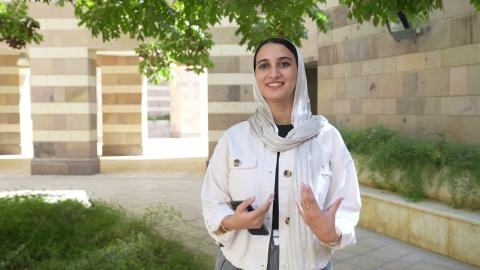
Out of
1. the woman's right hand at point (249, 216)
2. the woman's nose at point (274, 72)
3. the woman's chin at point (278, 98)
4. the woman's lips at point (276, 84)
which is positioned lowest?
the woman's right hand at point (249, 216)

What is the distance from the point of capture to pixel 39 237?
503 centimetres

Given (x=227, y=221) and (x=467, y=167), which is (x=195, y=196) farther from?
(x=227, y=221)

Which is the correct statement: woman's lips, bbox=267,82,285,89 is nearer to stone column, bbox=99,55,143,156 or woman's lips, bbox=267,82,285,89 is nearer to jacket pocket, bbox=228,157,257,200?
jacket pocket, bbox=228,157,257,200

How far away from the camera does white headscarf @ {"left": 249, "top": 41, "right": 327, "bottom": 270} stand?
194 centimetres

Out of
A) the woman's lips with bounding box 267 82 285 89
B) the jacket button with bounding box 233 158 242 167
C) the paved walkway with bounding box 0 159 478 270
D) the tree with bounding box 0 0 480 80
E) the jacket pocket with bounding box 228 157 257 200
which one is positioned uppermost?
the tree with bounding box 0 0 480 80

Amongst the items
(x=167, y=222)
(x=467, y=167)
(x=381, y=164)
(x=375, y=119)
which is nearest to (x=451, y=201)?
(x=467, y=167)

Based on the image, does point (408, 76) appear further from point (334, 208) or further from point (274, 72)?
point (334, 208)

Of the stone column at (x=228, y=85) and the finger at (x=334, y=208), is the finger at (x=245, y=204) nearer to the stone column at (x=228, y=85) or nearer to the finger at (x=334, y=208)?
the finger at (x=334, y=208)

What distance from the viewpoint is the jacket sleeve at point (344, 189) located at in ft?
A: 6.33

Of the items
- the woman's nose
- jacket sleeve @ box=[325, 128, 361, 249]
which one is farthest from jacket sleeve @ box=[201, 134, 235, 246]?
jacket sleeve @ box=[325, 128, 361, 249]

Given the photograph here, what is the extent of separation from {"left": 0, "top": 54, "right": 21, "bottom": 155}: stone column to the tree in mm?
11993

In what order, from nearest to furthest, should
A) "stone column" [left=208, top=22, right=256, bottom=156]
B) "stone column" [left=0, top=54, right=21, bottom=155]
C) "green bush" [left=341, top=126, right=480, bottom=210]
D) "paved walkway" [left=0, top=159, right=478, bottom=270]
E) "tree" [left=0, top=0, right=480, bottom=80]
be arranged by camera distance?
"tree" [left=0, top=0, right=480, bottom=80]
"paved walkway" [left=0, top=159, right=478, bottom=270]
"green bush" [left=341, top=126, right=480, bottom=210]
"stone column" [left=208, top=22, right=256, bottom=156]
"stone column" [left=0, top=54, right=21, bottom=155]

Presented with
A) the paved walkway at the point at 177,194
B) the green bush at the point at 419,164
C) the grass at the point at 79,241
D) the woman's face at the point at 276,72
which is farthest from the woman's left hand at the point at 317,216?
the green bush at the point at 419,164

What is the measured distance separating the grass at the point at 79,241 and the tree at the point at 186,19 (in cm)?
233
